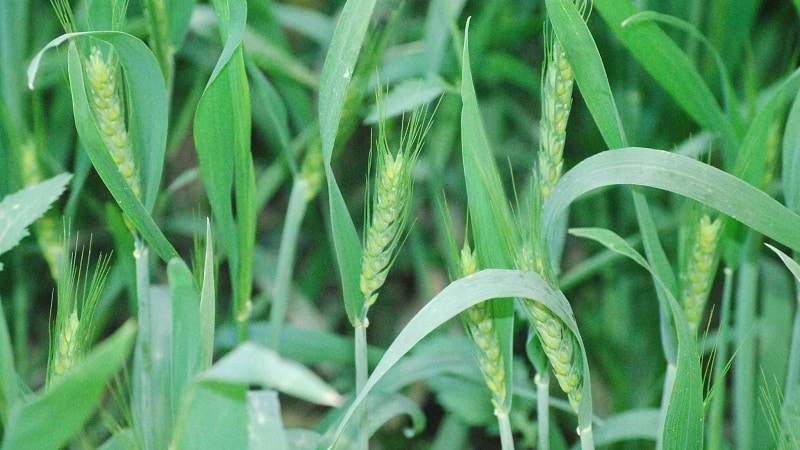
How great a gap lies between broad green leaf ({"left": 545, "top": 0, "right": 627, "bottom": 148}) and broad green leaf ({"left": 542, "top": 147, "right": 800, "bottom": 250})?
4cm

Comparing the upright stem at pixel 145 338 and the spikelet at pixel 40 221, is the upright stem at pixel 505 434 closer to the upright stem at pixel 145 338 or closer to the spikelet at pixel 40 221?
the upright stem at pixel 145 338

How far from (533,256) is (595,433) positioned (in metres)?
0.29

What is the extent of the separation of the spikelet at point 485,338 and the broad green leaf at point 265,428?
13cm

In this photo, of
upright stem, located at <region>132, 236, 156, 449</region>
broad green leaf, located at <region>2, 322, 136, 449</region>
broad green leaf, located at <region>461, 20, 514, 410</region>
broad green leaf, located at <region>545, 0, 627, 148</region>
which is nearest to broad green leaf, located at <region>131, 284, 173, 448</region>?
upright stem, located at <region>132, 236, 156, 449</region>

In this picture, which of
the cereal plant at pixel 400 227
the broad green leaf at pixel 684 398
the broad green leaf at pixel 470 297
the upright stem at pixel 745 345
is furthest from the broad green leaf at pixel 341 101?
the upright stem at pixel 745 345

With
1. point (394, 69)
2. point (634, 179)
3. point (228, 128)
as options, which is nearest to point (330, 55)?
point (228, 128)

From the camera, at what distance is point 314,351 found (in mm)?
813

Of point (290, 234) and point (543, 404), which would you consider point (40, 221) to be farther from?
point (543, 404)

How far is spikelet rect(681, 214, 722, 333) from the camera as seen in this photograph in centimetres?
59

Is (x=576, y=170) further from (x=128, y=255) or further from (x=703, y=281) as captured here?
(x=128, y=255)

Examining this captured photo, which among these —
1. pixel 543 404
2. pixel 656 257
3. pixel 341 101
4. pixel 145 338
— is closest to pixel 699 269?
pixel 656 257

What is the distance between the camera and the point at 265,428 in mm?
474

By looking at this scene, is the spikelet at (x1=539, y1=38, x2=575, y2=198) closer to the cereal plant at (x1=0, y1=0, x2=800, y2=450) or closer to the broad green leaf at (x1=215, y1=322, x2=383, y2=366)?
the cereal plant at (x1=0, y1=0, x2=800, y2=450)

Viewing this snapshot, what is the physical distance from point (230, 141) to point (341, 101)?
0.09m
